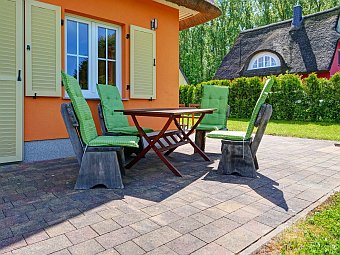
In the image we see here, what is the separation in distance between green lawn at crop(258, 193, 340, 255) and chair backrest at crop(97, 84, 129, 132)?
3080 millimetres

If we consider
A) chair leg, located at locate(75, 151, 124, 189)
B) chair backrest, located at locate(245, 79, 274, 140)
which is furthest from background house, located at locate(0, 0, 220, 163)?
chair backrest, located at locate(245, 79, 274, 140)

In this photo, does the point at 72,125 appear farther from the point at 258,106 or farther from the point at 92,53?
→ the point at 92,53

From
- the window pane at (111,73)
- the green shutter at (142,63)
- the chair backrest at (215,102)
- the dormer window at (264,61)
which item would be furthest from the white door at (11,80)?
the dormer window at (264,61)

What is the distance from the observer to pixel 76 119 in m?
2.89

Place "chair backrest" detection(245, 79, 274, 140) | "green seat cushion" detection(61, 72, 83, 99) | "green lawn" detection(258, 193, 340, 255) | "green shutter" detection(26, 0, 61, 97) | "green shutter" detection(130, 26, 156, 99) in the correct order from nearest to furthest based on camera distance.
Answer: "green lawn" detection(258, 193, 340, 255) < "green seat cushion" detection(61, 72, 83, 99) < "chair backrest" detection(245, 79, 274, 140) < "green shutter" detection(26, 0, 61, 97) < "green shutter" detection(130, 26, 156, 99)

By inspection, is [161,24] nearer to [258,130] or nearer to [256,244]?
[258,130]

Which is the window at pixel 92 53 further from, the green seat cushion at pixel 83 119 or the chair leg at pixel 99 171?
the chair leg at pixel 99 171

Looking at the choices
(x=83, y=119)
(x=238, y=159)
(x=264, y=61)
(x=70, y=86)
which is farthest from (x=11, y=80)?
(x=264, y=61)

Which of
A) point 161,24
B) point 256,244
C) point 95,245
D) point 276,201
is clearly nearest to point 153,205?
point 95,245

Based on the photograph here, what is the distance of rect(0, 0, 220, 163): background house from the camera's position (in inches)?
154

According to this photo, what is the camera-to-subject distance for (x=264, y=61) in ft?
60.1

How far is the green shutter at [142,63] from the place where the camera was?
5.28 m

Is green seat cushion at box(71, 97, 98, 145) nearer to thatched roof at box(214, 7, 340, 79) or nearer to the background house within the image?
the background house

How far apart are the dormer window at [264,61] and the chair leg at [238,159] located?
15.6 m
